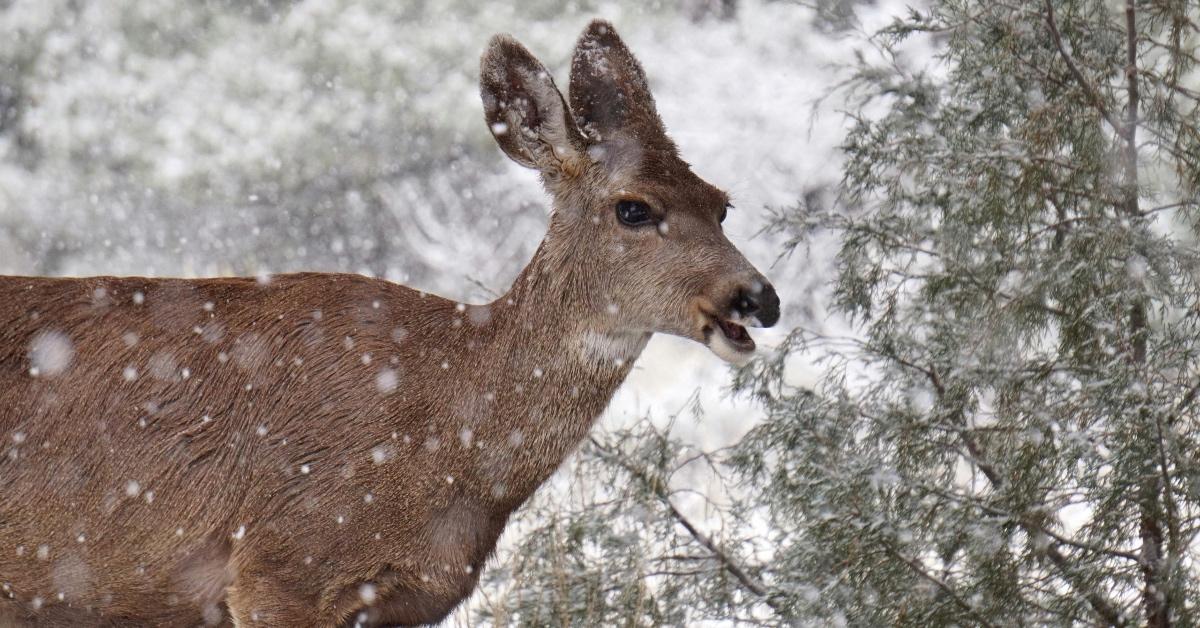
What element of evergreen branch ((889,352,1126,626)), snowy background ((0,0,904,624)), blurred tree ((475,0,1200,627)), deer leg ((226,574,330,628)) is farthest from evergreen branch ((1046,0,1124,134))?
snowy background ((0,0,904,624))

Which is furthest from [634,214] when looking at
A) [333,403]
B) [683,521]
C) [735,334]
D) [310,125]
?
[310,125]

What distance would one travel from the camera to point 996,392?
17.8 feet

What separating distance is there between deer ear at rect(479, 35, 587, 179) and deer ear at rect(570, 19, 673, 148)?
0.13m

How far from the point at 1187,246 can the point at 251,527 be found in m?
3.24

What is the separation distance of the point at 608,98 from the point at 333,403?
4.80ft

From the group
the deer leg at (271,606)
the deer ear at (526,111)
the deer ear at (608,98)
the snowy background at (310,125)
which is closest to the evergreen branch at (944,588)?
the deer ear at (608,98)

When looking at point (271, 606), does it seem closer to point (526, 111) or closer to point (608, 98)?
point (526, 111)

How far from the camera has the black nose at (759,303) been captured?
425 centimetres

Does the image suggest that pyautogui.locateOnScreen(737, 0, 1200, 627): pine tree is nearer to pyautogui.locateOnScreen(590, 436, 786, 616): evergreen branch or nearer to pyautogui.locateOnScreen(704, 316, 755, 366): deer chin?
pyautogui.locateOnScreen(590, 436, 786, 616): evergreen branch

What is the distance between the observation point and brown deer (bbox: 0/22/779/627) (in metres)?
4.25

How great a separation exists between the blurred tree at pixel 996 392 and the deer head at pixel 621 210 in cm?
108

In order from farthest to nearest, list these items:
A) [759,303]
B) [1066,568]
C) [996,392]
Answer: [996,392], [1066,568], [759,303]

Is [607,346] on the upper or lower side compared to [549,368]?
upper

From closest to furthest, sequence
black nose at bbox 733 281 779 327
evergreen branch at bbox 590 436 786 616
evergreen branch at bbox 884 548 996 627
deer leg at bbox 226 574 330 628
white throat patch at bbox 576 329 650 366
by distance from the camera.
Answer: deer leg at bbox 226 574 330 628
black nose at bbox 733 281 779 327
white throat patch at bbox 576 329 650 366
evergreen branch at bbox 884 548 996 627
evergreen branch at bbox 590 436 786 616
